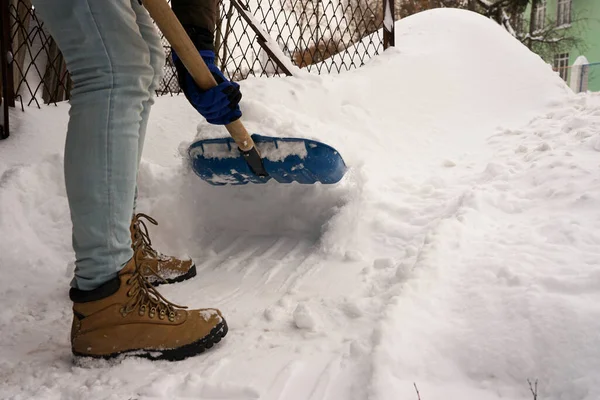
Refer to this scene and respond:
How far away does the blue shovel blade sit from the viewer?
163cm

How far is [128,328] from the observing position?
1.15 m

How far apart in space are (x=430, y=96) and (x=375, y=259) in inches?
90.0

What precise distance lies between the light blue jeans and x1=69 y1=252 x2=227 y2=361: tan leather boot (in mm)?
40

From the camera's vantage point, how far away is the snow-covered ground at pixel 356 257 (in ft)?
3.19

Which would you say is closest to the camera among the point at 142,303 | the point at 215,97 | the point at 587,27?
the point at 142,303

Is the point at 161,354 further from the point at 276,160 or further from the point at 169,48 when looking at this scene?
the point at 169,48

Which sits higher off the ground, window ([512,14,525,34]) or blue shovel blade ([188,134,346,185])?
blue shovel blade ([188,134,346,185])

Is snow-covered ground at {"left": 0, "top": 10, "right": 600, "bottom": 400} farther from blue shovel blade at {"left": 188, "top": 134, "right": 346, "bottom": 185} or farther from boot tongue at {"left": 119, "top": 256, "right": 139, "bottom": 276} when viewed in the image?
boot tongue at {"left": 119, "top": 256, "right": 139, "bottom": 276}

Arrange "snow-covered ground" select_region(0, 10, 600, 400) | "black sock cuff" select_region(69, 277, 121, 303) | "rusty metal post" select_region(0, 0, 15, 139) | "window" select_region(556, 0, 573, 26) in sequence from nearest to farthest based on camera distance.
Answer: "snow-covered ground" select_region(0, 10, 600, 400)
"black sock cuff" select_region(69, 277, 121, 303)
"rusty metal post" select_region(0, 0, 15, 139)
"window" select_region(556, 0, 573, 26)

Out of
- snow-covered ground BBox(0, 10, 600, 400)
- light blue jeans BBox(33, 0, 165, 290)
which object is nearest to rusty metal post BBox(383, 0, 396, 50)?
snow-covered ground BBox(0, 10, 600, 400)

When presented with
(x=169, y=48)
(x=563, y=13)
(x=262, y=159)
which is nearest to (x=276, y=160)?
(x=262, y=159)

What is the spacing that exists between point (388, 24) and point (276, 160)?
9.60 feet

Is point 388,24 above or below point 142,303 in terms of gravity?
above

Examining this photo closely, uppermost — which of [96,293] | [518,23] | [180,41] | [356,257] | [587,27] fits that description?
[180,41]
